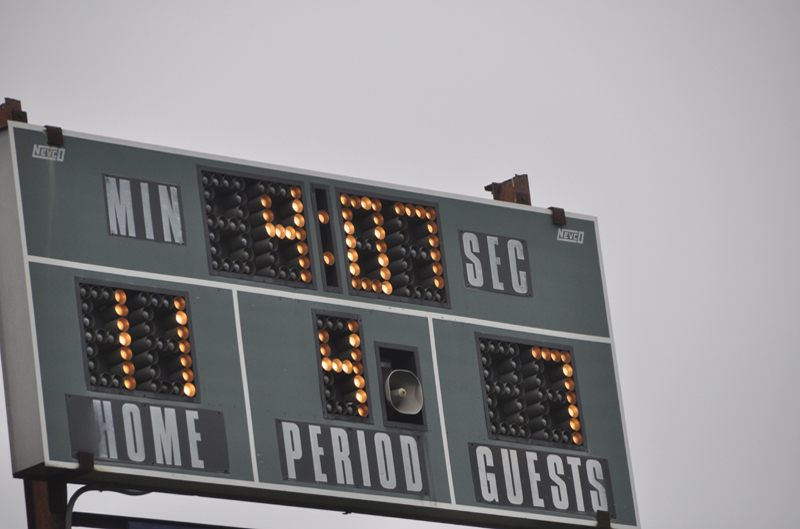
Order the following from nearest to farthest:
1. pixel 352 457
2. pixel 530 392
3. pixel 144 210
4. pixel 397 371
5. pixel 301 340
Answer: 1. pixel 144 210
2. pixel 352 457
3. pixel 301 340
4. pixel 397 371
5. pixel 530 392

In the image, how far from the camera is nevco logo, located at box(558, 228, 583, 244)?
707 inches

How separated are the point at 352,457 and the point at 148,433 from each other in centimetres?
177

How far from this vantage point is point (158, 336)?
49.7ft

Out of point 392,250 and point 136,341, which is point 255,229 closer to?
point 392,250

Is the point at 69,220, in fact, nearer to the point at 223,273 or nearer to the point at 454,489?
the point at 223,273

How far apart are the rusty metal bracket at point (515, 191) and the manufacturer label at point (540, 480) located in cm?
250

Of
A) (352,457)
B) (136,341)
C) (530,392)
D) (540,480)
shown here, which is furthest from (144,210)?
(540,480)

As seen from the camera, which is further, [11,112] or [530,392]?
[530,392]

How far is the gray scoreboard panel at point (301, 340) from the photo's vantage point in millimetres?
14609

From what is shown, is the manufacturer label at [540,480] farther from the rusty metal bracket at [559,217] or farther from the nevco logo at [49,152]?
the nevco logo at [49,152]

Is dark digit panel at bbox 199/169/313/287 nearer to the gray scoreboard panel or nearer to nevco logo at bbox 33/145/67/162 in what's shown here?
the gray scoreboard panel

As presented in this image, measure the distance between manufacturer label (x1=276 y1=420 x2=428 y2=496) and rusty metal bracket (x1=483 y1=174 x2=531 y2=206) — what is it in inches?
121

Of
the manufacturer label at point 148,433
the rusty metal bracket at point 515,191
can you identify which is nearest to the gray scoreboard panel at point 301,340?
the manufacturer label at point 148,433

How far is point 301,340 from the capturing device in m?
15.8
